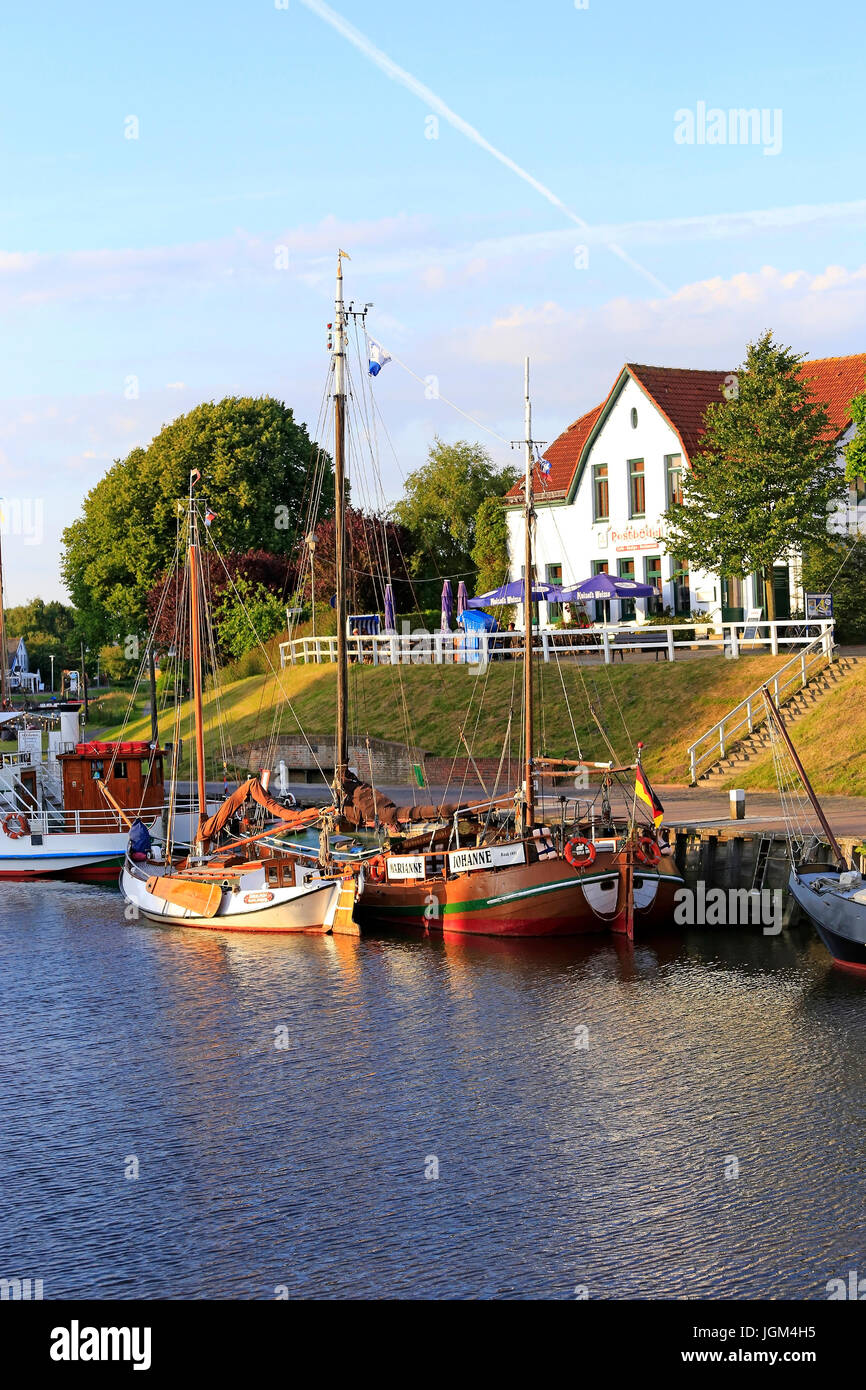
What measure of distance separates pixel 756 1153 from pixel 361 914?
55.6 ft

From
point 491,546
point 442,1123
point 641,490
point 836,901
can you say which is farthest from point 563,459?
point 442,1123

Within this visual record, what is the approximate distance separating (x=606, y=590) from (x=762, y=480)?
875 centimetres

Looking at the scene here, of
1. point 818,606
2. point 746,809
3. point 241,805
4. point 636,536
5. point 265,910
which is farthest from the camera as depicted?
point 636,536

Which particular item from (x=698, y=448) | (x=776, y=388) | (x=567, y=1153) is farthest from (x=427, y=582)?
(x=567, y=1153)

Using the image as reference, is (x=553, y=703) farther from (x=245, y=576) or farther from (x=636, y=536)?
(x=245, y=576)

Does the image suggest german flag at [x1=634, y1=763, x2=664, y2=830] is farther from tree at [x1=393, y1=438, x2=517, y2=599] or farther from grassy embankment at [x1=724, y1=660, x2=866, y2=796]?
tree at [x1=393, y1=438, x2=517, y2=599]

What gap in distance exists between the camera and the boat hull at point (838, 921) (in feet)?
93.4

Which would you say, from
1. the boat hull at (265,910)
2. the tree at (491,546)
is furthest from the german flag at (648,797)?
the tree at (491,546)

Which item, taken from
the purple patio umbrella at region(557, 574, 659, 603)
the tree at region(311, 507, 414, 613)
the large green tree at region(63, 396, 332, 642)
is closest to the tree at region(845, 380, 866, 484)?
the purple patio umbrella at region(557, 574, 659, 603)

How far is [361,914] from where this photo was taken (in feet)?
116

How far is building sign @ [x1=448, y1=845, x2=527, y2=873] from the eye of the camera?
32781 millimetres

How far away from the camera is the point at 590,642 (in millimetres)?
57938

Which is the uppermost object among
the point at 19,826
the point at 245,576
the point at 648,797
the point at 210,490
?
the point at 210,490

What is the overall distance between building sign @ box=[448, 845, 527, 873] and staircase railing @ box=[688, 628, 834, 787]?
1141cm
